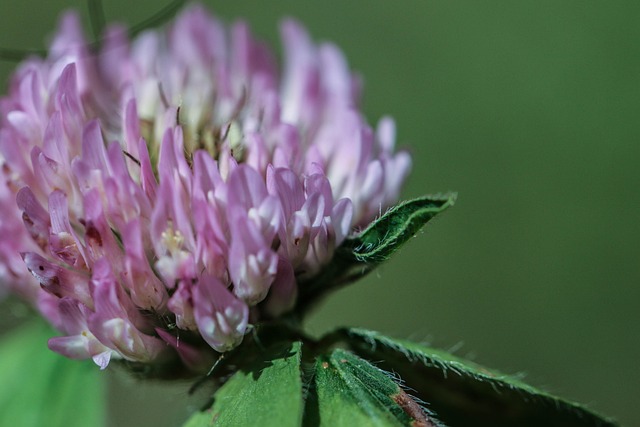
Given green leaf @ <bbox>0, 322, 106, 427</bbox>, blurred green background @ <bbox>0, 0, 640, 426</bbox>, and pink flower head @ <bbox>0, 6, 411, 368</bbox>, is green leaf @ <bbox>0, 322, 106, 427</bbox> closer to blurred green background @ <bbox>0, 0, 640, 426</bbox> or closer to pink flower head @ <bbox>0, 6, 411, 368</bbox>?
pink flower head @ <bbox>0, 6, 411, 368</bbox>

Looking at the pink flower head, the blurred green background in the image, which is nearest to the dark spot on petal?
the pink flower head

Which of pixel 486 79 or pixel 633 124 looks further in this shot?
pixel 486 79

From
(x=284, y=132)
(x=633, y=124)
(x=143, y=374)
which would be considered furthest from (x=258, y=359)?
(x=633, y=124)

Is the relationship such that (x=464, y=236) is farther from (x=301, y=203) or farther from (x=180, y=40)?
(x=301, y=203)

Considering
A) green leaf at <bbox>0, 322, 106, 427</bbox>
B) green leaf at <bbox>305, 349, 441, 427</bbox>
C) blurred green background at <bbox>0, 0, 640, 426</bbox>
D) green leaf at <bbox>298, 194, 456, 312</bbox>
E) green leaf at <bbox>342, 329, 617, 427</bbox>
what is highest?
blurred green background at <bbox>0, 0, 640, 426</bbox>

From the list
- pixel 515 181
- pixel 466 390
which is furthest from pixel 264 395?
pixel 515 181

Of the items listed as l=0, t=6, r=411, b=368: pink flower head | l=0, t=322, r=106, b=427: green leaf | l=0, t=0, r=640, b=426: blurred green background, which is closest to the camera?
l=0, t=6, r=411, b=368: pink flower head

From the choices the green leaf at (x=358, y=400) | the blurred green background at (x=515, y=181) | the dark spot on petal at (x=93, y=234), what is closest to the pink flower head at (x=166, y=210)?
the dark spot on petal at (x=93, y=234)
